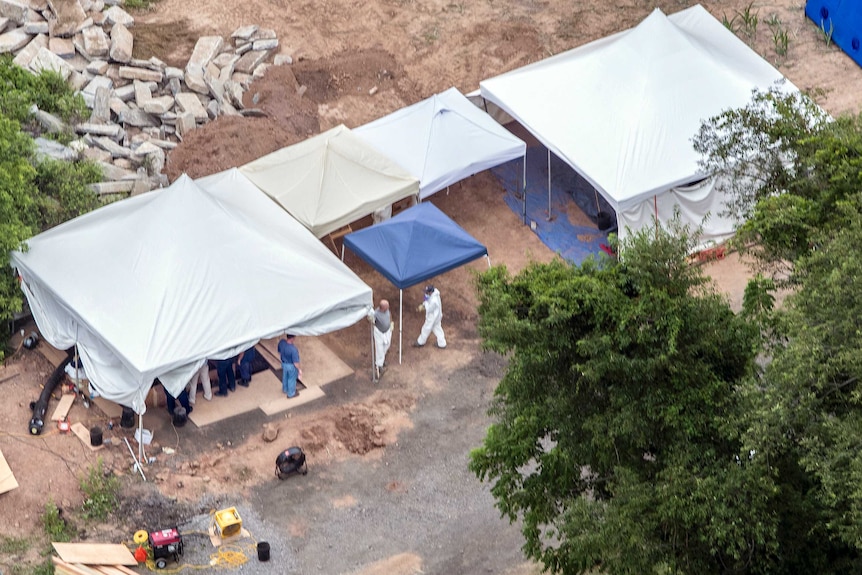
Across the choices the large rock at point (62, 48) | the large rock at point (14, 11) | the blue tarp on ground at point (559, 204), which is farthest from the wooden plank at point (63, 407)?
the large rock at point (14, 11)

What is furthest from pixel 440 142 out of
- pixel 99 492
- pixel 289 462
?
pixel 99 492

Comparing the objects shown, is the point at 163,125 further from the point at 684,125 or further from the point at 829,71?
the point at 829,71

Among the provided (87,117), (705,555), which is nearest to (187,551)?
(705,555)

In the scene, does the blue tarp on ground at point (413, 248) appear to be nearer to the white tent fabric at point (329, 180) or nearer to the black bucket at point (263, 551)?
the white tent fabric at point (329, 180)

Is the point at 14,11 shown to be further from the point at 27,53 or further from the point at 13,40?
the point at 27,53


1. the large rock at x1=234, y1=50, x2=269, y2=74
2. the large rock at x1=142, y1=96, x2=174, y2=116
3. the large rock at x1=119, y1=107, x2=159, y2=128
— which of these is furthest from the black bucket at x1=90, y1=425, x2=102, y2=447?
the large rock at x1=234, y1=50, x2=269, y2=74
